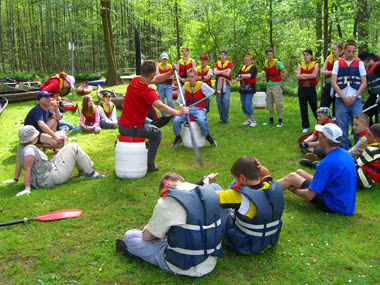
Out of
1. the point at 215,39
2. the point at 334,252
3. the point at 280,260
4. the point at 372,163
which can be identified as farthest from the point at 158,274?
the point at 215,39

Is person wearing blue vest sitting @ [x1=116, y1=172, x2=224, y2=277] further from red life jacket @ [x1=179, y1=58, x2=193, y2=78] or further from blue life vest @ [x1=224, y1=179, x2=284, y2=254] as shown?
red life jacket @ [x1=179, y1=58, x2=193, y2=78]

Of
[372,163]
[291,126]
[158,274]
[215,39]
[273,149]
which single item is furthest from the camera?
[215,39]

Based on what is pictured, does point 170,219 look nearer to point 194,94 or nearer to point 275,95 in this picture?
point 194,94

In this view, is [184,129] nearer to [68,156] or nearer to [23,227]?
[68,156]

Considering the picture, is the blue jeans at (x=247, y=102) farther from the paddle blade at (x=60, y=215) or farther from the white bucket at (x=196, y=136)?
the paddle blade at (x=60, y=215)

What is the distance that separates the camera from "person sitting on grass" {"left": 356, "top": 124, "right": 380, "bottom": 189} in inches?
193

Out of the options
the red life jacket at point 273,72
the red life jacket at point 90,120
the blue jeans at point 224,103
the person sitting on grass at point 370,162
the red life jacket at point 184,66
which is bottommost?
the person sitting on grass at point 370,162

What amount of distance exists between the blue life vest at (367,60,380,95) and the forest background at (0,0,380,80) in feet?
12.9

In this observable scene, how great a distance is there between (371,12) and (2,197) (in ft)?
41.6

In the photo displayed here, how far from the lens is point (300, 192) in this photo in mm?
4477

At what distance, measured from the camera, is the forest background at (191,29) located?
12.5 metres

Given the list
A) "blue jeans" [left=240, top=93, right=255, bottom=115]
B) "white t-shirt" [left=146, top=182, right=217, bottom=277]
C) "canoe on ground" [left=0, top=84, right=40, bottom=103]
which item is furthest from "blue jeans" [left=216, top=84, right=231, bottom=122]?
"canoe on ground" [left=0, top=84, right=40, bottom=103]

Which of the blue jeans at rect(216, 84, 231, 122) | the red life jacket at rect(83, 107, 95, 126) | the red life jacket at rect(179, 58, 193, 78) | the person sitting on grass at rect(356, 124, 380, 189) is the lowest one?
the person sitting on grass at rect(356, 124, 380, 189)

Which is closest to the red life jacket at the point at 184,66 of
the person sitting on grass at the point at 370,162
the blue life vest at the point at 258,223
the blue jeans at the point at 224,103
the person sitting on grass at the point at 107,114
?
the blue jeans at the point at 224,103
